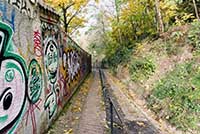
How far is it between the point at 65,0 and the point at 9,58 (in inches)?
597

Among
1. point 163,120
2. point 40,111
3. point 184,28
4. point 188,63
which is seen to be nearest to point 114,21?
point 184,28

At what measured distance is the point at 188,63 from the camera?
8.80 meters

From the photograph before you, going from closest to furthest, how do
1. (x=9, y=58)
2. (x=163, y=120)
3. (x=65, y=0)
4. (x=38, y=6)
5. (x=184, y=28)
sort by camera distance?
(x=9, y=58), (x=38, y=6), (x=163, y=120), (x=184, y=28), (x=65, y=0)

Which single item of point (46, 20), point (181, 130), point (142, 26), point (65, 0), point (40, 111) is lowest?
point (181, 130)

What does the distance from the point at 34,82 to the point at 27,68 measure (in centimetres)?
53

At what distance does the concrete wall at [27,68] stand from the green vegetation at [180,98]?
331 centimetres

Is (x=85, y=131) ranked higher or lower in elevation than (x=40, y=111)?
lower

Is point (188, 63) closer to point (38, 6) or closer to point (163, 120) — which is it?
point (163, 120)

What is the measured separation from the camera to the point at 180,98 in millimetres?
7516

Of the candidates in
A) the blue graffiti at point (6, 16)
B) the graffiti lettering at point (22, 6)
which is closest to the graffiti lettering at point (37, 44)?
the graffiti lettering at point (22, 6)

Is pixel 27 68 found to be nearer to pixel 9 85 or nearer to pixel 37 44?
pixel 9 85

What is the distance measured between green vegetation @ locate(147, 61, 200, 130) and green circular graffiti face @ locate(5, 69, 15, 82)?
4588 mm

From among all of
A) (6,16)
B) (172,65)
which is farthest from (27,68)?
(172,65)

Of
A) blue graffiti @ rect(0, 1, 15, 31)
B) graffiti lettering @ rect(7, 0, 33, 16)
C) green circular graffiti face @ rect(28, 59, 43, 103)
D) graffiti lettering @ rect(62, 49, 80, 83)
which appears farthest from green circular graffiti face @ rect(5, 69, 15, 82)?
graffiti lettering @ rect(62, 49, 80, 83)
